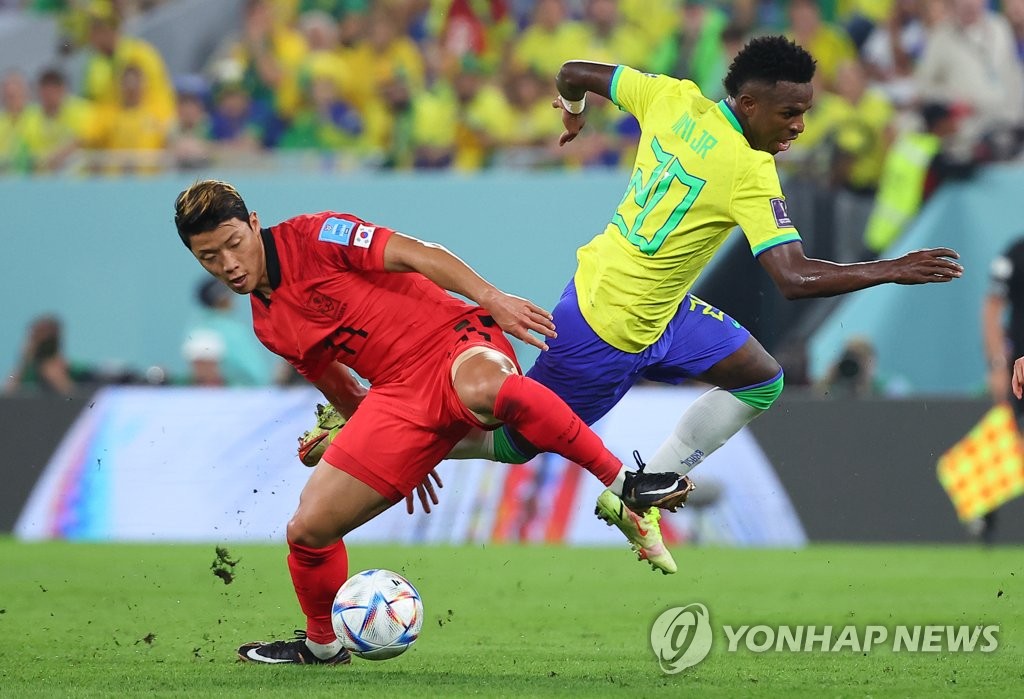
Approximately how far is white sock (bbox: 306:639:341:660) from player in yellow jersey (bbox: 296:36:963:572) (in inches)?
42.1

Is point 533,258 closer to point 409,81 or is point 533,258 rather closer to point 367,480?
point 409,81

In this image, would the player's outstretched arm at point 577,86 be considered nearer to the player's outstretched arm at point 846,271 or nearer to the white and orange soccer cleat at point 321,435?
the player's outstretched arm at point 846,271

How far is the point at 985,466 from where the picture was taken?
40.0 ft

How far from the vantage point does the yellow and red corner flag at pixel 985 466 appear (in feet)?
39.9

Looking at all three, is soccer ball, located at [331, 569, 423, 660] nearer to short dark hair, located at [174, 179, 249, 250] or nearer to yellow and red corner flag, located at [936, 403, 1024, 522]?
short dark hair, located at [174, 179, 249, 250]

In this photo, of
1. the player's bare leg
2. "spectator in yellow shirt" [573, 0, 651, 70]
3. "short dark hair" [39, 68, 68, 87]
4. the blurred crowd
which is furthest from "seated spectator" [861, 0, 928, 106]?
the player's bare leg

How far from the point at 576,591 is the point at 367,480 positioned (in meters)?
3.20

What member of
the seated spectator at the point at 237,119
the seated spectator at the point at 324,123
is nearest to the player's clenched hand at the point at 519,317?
the seated spectator at the point at 324,123

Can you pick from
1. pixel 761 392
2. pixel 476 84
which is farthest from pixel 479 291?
pixel 476 84

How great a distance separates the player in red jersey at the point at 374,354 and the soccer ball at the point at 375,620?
27 cm

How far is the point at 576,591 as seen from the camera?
9625 mm

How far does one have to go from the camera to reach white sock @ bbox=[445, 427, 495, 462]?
738 centimetres

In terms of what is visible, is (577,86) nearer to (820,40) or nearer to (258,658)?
(258,658)

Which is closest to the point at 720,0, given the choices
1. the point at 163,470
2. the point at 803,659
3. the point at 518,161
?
the point at 518,161
